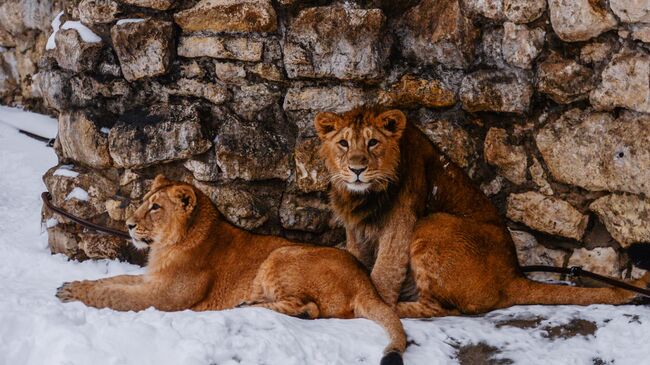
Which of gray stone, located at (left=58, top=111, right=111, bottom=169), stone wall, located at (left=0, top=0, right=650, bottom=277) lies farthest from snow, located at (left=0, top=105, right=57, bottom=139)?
stone wall, located at (left=0, top=0, right=650, bottom=277)

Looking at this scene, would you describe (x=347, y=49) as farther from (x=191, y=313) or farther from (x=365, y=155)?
(x=191, y=313)

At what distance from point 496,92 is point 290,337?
2.70 m

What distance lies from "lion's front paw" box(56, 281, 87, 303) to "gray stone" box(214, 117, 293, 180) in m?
1.56

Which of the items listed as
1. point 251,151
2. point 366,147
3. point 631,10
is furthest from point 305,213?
point 631,10

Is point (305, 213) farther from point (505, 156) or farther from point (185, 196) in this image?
point (505, 156)

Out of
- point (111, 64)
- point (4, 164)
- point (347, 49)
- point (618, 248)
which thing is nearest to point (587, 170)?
point (618, 248)

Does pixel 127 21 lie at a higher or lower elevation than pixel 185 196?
higher

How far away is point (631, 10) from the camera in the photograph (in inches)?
196

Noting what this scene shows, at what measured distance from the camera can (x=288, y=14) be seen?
618 centimetres

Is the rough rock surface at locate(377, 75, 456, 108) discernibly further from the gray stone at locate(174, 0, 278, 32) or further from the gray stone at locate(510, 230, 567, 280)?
the gray stone at locate(510, 230, 567, 280)

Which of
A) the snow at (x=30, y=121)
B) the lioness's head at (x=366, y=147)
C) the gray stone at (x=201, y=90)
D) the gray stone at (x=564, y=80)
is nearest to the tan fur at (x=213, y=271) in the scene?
the lioness's head at (x=366, y=147)

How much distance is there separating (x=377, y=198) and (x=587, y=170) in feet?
5.28

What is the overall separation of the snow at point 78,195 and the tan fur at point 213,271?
126cm

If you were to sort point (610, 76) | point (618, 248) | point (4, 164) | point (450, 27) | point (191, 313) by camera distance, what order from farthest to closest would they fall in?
point (4, 164), point (450, 27), point (618, 248), point (610, 76), point (191, 313)
